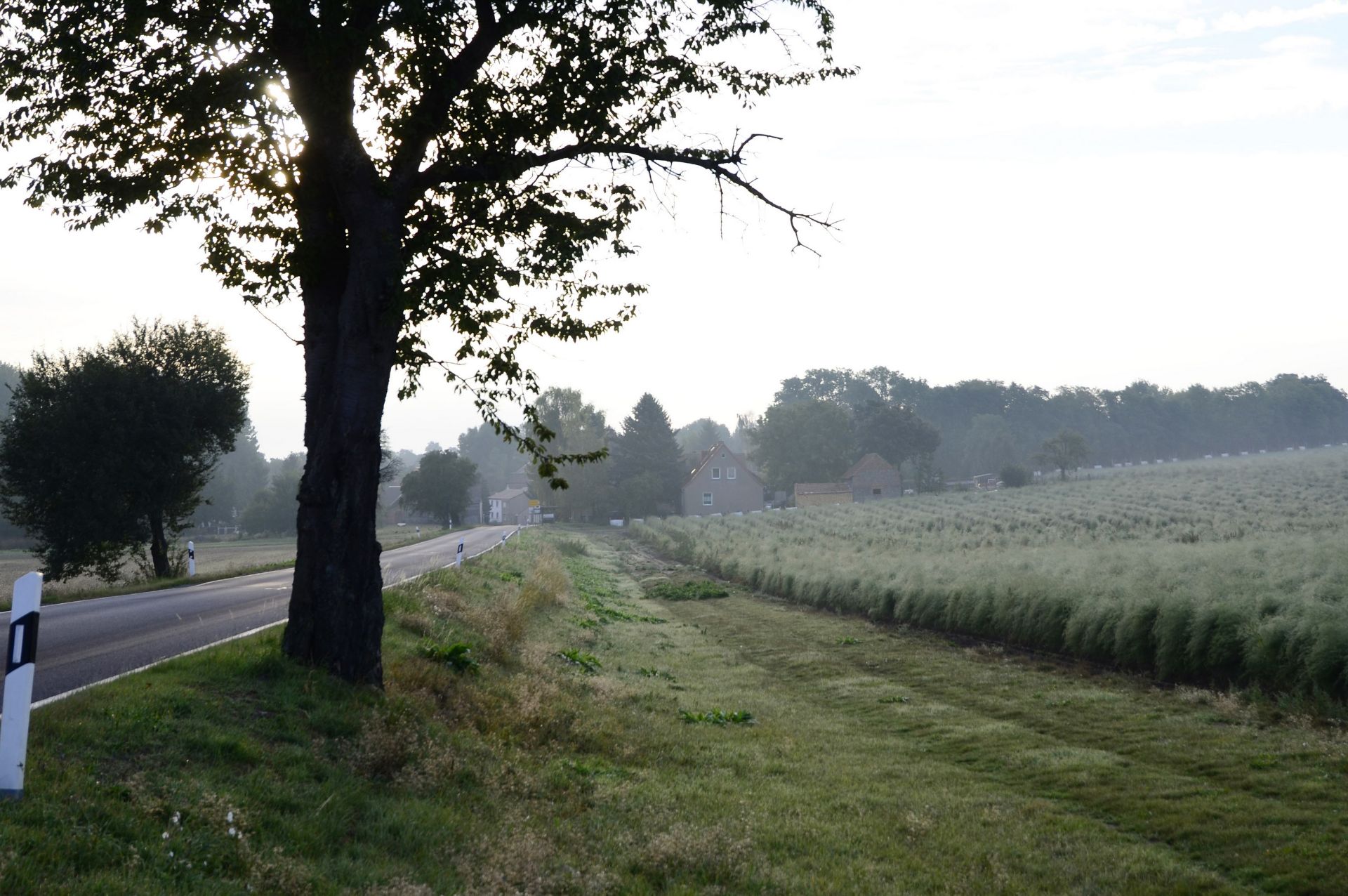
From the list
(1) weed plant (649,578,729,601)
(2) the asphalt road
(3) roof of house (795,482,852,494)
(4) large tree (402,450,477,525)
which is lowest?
(1) weed plant (649,578,729,601)

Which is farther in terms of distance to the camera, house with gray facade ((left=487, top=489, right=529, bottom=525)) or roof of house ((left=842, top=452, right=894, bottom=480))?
house with gray facade ((left=487, top=489, right=529, bottom=525))

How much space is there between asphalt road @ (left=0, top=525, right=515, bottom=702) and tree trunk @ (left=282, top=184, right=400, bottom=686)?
6.88 ft

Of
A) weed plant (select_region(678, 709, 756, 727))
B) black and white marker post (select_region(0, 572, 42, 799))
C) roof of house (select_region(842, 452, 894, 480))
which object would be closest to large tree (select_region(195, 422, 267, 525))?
roof of house (select_region(842, 452, 894, 480))

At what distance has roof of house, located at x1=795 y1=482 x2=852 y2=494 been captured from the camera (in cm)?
9800

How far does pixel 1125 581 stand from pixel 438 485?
7765cm

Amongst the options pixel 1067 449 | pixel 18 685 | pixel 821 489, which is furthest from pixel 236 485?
pixel 18 685

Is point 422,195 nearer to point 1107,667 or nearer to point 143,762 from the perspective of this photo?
point 143,762

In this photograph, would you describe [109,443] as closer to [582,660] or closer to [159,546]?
[159,546]

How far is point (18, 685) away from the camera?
15.7ft

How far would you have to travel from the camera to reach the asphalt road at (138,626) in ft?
29.6

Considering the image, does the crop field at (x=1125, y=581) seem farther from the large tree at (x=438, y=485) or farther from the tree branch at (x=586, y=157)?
the large tree at (x=438, y=485)

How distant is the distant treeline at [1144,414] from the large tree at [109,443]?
414 ft

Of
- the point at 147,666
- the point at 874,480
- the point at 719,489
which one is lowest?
the point at 147,666

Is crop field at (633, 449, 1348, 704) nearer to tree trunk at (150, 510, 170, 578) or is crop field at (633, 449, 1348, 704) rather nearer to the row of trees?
tree trunk at (150, 510, 170, 578)
